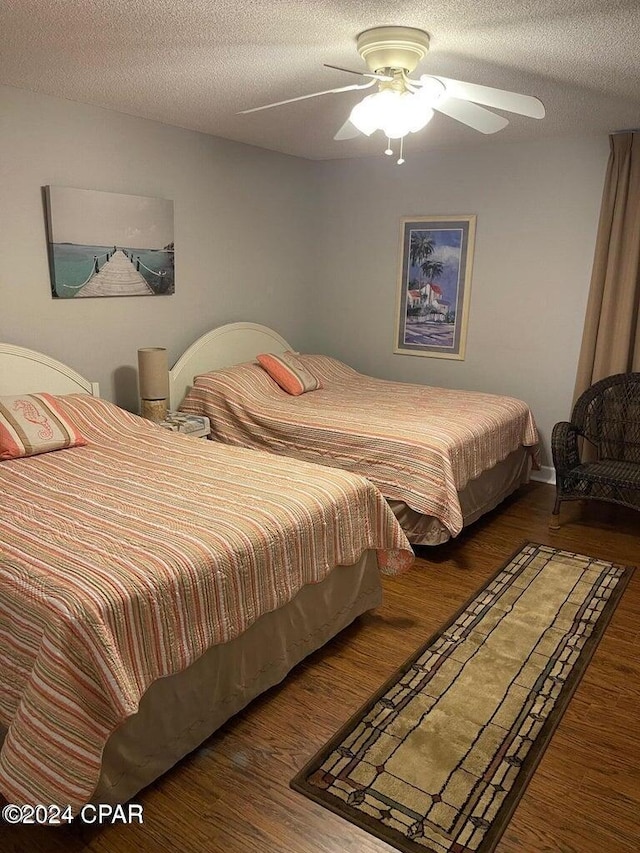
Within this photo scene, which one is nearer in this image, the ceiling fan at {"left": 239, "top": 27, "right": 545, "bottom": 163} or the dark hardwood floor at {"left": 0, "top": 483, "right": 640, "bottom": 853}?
the dark hardwood floor at {"left": 0, "top": 483, "right": 640, "bottom": 853}

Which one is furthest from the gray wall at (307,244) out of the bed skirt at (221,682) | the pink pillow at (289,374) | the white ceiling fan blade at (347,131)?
the bed skirt at (221,682)

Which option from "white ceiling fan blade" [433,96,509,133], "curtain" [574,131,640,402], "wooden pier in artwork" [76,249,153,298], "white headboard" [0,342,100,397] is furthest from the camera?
"curtain" [574,131,640,402]

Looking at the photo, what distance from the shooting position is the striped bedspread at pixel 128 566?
1.56m

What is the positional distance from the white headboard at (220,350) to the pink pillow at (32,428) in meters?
1.11

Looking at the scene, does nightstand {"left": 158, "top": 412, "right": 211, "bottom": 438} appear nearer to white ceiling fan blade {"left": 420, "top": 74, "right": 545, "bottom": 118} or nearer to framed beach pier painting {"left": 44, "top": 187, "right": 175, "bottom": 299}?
framed beach pier painting {"left": 44, "top": 187, "right": 175, "bottom": 299}

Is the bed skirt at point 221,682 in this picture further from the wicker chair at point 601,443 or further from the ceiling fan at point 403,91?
the ceiling fan at point 403,91

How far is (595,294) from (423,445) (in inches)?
69.8

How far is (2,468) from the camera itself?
270 centimetres

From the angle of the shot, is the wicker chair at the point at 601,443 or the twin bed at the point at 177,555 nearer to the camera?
the twin bed at the point at 177,555

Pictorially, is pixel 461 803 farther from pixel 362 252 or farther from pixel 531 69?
pixel 362 252

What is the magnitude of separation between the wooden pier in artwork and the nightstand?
79cm

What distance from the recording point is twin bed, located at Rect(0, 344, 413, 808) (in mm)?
1567

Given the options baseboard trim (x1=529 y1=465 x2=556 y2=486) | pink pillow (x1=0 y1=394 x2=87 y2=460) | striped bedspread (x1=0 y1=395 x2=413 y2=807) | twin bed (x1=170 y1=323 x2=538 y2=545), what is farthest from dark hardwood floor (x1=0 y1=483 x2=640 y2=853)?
baseboard trim (x1=529 y1=465 x2=556 y2=486)

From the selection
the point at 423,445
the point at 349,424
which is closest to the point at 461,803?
the point at 423,445
